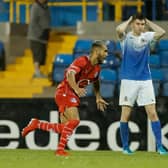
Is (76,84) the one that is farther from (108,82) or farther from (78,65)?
(108,82)

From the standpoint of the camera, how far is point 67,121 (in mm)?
10273

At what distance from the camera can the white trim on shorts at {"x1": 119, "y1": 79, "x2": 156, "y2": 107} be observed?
34.9 ft

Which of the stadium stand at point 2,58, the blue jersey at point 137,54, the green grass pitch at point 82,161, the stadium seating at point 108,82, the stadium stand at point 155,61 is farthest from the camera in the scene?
the stadium stand at point 2,58

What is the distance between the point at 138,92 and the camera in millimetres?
10734

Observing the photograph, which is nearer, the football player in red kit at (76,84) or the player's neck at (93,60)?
the football player in red kit at (76,84)

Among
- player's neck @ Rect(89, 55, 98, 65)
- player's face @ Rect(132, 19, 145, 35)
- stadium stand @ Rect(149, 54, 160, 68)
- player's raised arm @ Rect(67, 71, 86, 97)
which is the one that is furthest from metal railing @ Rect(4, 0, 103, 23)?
player's raised arm @ Rect(67, 71, 86, 97)

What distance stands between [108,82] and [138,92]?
365cm

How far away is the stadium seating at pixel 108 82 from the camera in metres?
14.1

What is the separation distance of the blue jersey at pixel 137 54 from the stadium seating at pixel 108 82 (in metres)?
3.35

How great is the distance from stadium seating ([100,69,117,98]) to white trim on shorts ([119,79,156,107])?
323cm

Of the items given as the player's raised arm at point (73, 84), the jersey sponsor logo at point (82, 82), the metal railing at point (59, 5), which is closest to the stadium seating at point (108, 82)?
the metal railing at point (59, 5)

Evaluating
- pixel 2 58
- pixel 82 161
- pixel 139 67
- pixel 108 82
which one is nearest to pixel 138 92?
pixel 139 67

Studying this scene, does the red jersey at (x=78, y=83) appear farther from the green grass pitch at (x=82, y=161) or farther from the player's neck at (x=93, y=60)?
the green grass pitch at (x=82, y=161)

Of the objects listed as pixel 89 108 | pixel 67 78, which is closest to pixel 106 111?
pixel 89 108
